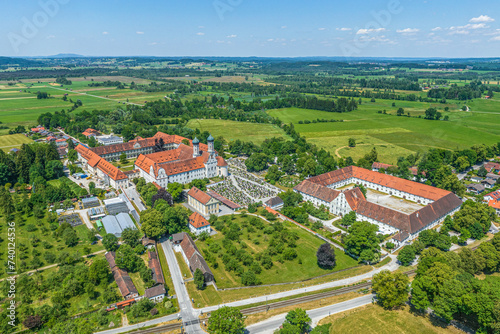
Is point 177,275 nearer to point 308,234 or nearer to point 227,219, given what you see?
point 227,219

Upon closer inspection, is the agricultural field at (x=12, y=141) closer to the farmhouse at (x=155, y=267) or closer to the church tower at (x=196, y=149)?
the church tower at (x=196, y=149)

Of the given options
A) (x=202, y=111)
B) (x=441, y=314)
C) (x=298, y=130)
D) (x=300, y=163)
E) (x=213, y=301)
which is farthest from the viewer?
(x=202, y=111)

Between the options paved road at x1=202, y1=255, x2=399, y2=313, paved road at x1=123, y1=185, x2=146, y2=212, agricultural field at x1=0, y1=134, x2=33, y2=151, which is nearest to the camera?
paved road at x1=202, y1=255, x2=399, y2=313

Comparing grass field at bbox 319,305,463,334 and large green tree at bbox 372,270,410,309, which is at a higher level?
large green tree at bbox 372,270,410,309

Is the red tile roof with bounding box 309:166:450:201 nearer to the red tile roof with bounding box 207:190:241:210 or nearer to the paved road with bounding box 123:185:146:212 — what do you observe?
the red tile roof with bounding box 207:190:241:210

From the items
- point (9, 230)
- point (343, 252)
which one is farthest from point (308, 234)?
point (9, 230)

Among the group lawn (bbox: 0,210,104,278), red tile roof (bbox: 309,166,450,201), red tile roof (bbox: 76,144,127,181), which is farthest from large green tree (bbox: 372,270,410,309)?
red tile roof (bbox: 76,144,127,181)
